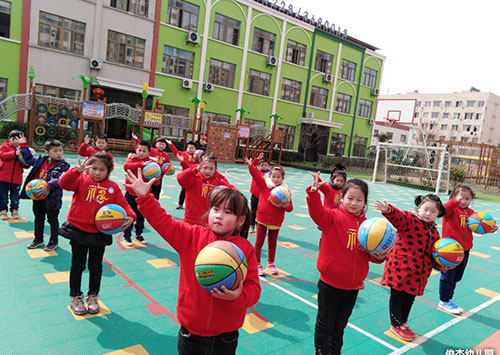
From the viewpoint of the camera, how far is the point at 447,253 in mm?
4008

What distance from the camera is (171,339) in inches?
140

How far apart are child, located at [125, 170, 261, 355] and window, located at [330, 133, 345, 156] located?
34425 millimetres

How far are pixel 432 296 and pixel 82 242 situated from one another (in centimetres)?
488

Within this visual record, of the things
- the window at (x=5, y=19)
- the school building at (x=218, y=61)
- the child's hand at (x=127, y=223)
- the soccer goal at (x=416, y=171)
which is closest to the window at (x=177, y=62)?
the school building at (x=218, y=61)

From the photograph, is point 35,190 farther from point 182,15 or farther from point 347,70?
point 347,70

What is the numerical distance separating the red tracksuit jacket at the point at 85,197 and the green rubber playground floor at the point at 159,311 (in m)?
0.96

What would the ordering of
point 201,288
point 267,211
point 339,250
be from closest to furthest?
point 201,288 < point 339,250 < point 267,211

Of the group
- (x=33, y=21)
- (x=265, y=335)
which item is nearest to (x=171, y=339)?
(x=265, y=335)

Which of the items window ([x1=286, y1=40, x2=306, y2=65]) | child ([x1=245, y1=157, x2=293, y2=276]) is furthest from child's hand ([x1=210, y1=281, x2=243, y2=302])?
window ([x1=286, y1=40, x2=306, y2=65])

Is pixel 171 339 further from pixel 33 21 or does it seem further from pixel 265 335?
pixel 33 21

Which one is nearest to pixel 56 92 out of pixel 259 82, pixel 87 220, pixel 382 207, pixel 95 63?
pixel 95 63

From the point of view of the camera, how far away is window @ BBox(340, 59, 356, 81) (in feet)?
116

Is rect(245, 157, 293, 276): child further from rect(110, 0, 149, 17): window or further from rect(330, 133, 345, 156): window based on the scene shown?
rect(330, 133, 345, 156): window

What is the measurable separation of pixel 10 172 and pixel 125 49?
61.1 ft
